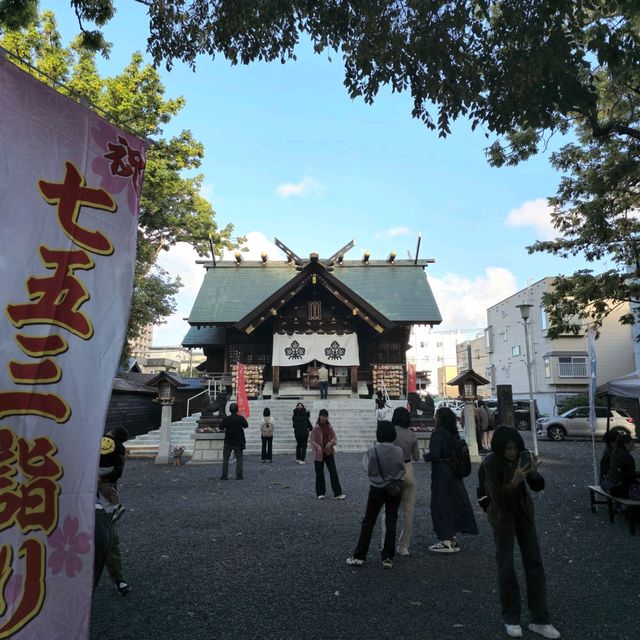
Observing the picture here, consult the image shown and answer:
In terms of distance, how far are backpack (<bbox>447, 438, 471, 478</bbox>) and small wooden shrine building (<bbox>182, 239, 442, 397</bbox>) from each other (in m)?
17.3

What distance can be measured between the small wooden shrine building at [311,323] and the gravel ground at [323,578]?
48.3 feet

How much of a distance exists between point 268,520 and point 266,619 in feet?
12.0

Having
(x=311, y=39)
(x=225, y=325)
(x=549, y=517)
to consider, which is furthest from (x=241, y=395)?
(x=311, y=39)

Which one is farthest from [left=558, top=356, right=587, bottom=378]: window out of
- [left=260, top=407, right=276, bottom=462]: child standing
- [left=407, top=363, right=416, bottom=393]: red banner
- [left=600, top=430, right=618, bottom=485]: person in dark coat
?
[left=600, top=430, right=618, bottom=485]: person in dark coat

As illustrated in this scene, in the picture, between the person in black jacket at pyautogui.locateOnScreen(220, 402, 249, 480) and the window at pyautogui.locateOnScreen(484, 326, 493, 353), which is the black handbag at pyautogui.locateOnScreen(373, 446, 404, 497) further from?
the window at pyautogui.locateOnScreen(484, 326, 493, 353)

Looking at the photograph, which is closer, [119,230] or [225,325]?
[119,230]

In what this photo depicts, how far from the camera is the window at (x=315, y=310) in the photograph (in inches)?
974

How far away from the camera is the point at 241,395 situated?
18625 millimetres

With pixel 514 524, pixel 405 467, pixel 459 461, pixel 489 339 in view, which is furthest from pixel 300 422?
pixel 489 339

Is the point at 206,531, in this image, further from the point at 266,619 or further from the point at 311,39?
the point at 311,39

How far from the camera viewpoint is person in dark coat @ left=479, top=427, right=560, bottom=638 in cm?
392

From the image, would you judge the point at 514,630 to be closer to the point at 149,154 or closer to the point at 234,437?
the point at 234,437

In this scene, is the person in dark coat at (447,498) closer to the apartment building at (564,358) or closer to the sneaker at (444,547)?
the sneaker at (444,547)

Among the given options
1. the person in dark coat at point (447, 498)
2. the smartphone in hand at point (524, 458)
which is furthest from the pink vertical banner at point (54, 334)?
the person in dark coat at point (447, 498)
